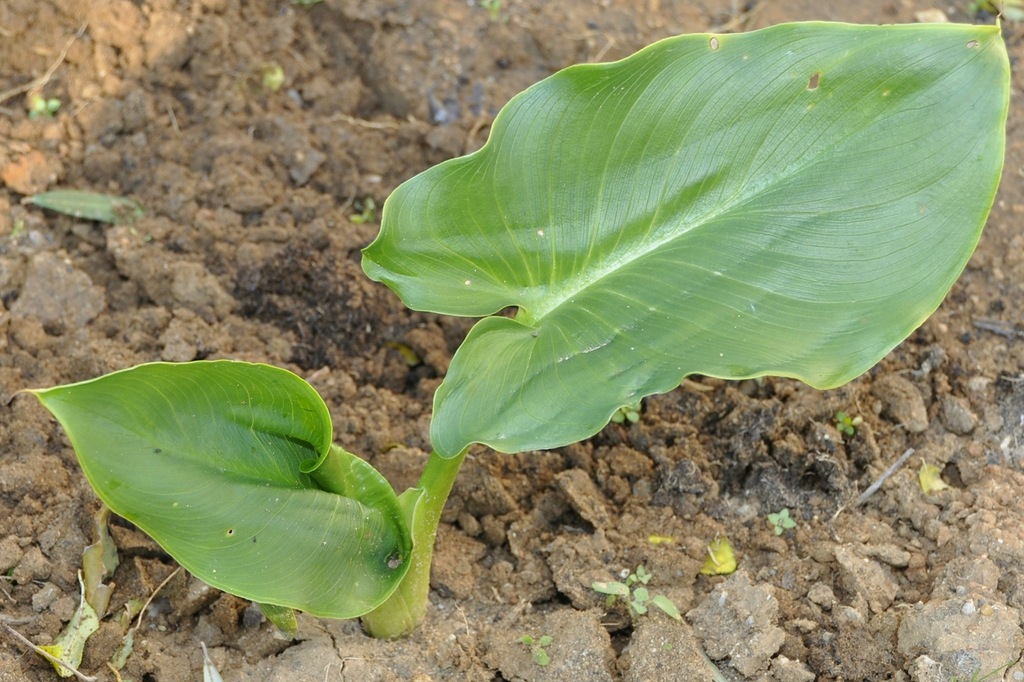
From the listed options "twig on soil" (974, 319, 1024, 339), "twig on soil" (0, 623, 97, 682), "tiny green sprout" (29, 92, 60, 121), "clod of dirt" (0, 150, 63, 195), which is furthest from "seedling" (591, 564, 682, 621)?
"tiny green sprout" (29, 92, 60, 121)

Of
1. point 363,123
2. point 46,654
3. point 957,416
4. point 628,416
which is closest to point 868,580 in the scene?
point 957,416

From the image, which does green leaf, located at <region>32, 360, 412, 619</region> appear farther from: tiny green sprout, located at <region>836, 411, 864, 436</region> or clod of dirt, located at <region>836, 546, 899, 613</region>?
tiny green sprout, located at <region>836, 411, 864, 436</region>

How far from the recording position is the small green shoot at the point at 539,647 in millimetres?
1771

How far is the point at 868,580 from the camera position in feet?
6.09

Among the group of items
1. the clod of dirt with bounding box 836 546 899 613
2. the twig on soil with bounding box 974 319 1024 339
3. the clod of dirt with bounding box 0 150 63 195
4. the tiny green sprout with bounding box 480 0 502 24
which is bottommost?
the clod of dirt with bounding box 836 546 899 613

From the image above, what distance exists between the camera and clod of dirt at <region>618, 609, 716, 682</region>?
174 cm

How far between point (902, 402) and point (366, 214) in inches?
56.6

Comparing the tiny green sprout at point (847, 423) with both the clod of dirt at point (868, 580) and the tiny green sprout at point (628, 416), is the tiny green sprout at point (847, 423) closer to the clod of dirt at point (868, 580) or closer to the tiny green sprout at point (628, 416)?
the clod of dirt at point (868, 580)

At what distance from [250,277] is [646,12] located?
1.58 meters

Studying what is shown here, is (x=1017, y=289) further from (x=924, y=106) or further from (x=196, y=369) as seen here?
(x=196, y=369)

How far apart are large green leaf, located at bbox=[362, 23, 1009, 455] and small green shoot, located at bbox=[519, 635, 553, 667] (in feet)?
1.62

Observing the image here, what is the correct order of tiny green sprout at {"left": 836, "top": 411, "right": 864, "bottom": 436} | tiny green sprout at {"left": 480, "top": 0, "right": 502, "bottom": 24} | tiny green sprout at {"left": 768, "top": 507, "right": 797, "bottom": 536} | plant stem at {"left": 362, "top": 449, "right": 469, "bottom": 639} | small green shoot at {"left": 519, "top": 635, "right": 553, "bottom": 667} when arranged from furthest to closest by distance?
tiny green sprout at {"left": 480, "top": 0, "right": 502, "bottom": 24}, tiny green sprout at {"left": 836, "top": 411, "right": 864, "bottom": 436}, tiny green sprout at {"left": 768, "top": 507, "right": 797, "bottom": 536}, small green shoot at {"left": 519, "top": 635, "right": 553, "bottom": 667}, plant stem at {"left": 362, "top": 449, "right": 469, "bottom": 639}

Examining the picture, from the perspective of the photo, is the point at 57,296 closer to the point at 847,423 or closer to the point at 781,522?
the point at 781,522

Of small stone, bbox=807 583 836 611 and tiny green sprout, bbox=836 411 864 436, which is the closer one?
small stone, bbox=807 583 836 611
